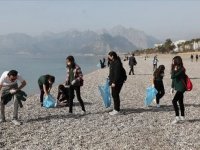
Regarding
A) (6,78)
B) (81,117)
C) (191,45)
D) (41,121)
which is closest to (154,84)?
(81,117)

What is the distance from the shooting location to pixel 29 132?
36.3 feet

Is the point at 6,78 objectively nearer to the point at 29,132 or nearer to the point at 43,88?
the point at 29,132

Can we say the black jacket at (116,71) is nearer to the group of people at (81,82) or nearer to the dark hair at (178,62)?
the group of people at (81,82)

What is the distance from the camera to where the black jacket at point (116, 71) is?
13.0m

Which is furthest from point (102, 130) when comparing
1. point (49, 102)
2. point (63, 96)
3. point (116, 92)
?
point (63, 96)

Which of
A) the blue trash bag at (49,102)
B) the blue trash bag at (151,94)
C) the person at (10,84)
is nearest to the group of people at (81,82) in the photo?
the person at (10,84)

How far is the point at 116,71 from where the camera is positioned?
1299 centimetres

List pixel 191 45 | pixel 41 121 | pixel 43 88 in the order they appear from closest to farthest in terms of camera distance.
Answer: pixel 41 121, pixel 43 88, pixel 191 45

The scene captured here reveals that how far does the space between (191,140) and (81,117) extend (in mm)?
4184

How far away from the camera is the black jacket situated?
1296cm

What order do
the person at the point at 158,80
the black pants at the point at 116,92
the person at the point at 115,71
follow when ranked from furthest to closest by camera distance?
the person at the point at 158,80, the black pants at the point at 116,92, the person at the point at 115,71

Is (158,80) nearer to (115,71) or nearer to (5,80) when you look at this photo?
(115,71)

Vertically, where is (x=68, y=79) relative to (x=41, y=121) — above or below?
above

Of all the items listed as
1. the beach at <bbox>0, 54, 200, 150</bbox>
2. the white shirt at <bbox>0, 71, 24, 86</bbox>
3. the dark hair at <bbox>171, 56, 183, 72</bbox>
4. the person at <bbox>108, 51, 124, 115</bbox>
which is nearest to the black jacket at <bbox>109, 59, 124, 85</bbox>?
the person at <bbox>108, 51, 124, 115</bbox>
